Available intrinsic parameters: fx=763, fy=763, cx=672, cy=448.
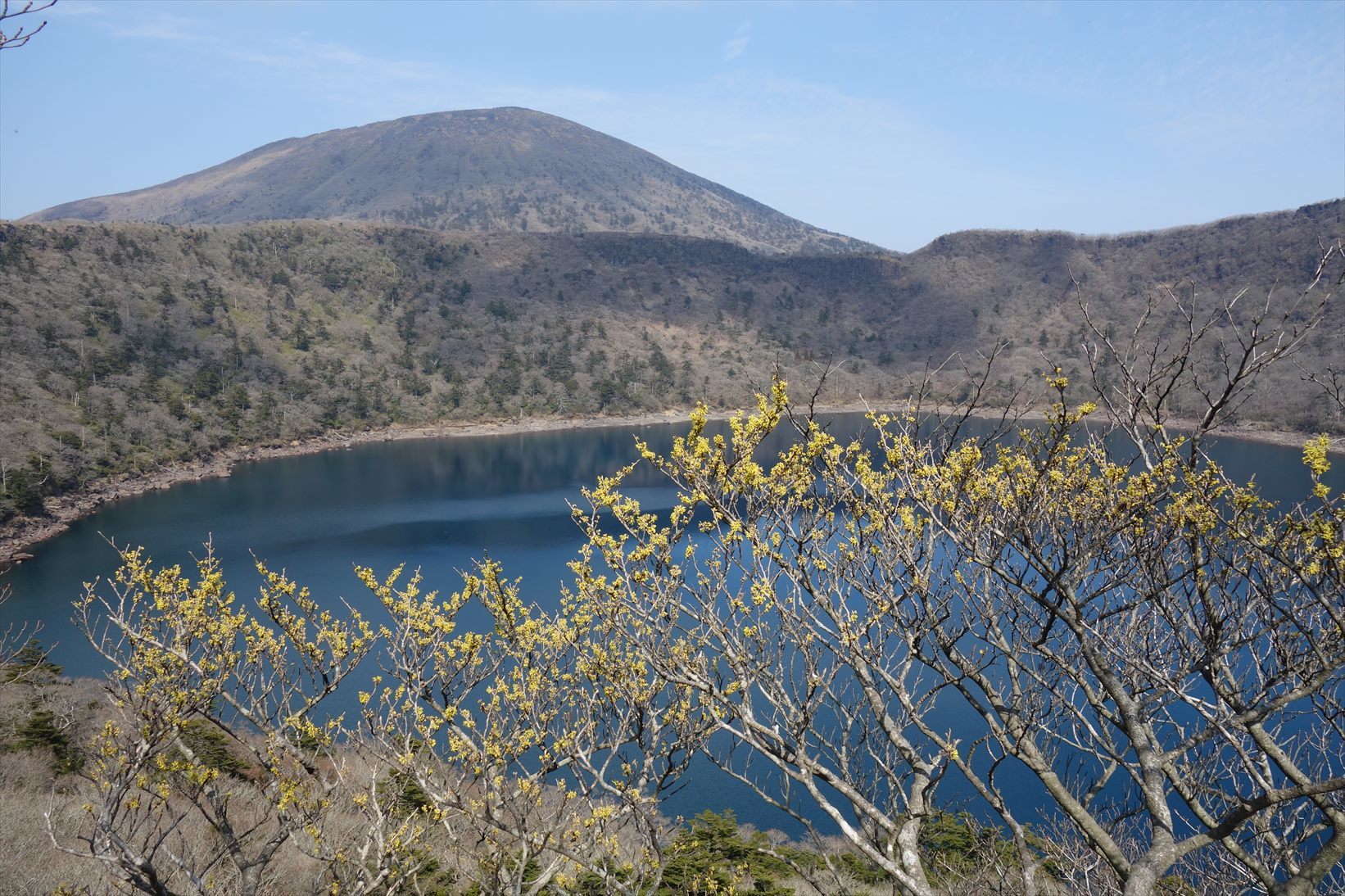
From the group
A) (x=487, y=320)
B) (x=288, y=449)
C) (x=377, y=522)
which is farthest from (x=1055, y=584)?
(x=487, y=320)

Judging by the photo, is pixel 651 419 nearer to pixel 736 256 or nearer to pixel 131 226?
pixel 736 256

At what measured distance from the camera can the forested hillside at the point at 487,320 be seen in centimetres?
5594

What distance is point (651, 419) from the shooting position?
3172 inches

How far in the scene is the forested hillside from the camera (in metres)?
55.9

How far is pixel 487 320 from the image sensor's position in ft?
305

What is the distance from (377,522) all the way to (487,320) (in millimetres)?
54403

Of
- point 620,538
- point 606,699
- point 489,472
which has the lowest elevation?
point 489,472

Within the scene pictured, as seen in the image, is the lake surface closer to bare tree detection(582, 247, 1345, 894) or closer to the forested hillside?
the forested hillside

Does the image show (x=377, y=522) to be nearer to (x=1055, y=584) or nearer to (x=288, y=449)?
(x=288, y=449)

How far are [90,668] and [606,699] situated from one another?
81.7 ft

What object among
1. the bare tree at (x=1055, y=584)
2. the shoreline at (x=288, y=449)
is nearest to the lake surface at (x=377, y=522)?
Result: the shoreline at (x=288, y=449)

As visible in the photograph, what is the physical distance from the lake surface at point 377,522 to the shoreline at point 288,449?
1.09m

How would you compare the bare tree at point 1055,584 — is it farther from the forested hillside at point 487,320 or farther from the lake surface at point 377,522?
the forested hillside at point 487,320

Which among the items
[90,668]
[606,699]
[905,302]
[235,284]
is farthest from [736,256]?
[606,699]
